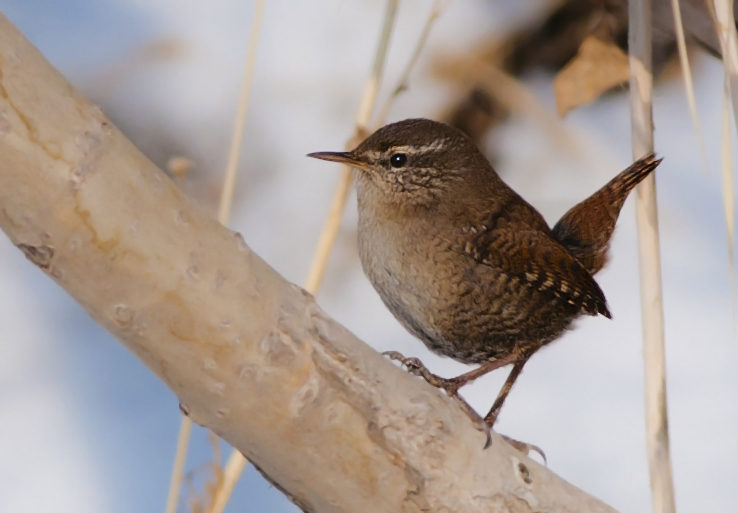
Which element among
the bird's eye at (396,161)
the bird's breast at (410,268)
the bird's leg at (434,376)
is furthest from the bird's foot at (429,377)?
the bird's eye at (396,161)

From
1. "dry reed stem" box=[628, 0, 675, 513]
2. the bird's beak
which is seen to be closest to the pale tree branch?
"dry reed stem" box=[628, 0, 675, 513]

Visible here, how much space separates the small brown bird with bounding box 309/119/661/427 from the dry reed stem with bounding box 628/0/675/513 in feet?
0.26

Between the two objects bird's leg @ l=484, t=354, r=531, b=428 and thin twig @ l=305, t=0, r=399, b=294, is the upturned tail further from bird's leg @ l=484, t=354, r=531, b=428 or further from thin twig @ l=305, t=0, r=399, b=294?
thin twig @ l=305, t=0, r=399, b=294

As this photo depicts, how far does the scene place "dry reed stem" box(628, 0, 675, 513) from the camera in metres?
1.41

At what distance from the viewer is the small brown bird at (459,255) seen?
1486 millimetres

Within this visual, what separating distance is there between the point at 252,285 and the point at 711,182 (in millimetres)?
2024

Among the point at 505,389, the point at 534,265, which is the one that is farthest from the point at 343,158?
the point at 505,389

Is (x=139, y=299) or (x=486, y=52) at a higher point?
(x=486, y=52)

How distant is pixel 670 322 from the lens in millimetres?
2553

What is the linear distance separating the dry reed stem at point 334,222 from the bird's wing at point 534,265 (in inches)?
12.1

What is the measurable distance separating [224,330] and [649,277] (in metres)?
0.90

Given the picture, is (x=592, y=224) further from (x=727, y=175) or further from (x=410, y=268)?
(x=410, y=268)

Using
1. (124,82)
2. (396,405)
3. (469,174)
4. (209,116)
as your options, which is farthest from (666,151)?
(396,405)

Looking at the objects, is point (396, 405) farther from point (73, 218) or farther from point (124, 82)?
point (124, 82)
